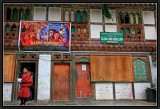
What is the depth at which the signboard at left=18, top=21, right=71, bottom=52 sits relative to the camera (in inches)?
571

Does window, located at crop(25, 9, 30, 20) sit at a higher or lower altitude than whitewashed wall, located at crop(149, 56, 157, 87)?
higher

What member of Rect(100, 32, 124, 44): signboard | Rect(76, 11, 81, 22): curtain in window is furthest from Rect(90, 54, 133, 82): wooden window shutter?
Rect(76, 11, 81, 22): curtain in window

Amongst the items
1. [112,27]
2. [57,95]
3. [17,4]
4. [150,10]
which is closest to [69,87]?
[57,95]

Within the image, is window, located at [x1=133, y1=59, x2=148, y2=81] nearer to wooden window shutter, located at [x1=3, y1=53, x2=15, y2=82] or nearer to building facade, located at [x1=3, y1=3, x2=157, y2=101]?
building facade, located at [x1=3, y1=3, x2=157, y2=101]

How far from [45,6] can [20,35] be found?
254 centimetres

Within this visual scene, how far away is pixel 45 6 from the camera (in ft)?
50.0

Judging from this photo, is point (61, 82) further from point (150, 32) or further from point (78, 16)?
→ point (150, 32)

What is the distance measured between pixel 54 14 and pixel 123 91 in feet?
21.7

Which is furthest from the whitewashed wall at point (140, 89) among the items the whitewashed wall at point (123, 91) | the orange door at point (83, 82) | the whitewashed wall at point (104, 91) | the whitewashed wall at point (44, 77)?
the whitewashed wall at point (44, 77)

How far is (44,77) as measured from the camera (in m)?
14.0

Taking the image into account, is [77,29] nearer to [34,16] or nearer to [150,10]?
[34,16]

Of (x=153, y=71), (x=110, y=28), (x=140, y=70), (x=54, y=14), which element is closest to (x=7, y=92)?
(x=54, y=14)

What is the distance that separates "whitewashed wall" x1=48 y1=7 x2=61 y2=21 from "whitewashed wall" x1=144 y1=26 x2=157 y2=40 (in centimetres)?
583

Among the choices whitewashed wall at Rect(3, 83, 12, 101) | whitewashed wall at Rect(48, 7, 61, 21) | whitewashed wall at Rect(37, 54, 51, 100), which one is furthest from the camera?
whitewashed wall at Rect(48, 7, 61, 21)
